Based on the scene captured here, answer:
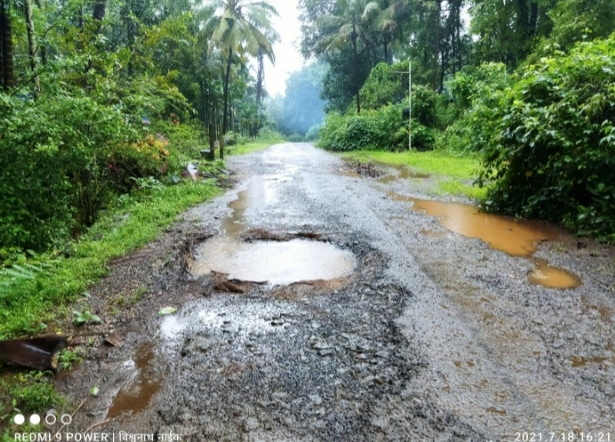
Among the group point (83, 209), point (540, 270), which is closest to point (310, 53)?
point (83, 209)

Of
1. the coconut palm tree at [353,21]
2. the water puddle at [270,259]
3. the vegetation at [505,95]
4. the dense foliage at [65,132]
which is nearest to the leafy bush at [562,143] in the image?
the vegetation at [505,95]

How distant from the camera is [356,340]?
2904mm

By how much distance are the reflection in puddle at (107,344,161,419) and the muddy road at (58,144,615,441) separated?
0.01 metres

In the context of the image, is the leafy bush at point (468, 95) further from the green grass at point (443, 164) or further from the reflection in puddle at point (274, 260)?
the reflection in puddle at point (274, 260)

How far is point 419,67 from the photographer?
2758 cm

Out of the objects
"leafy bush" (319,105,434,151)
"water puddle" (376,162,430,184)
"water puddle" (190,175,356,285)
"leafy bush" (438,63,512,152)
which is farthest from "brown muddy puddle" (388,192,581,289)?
"leafy bush" (319,105,434,151)

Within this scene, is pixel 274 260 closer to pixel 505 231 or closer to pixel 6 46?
pixel 505 231

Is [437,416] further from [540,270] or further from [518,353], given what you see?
[540,270]

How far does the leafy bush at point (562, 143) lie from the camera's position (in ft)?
17.5

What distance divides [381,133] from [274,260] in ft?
55.0

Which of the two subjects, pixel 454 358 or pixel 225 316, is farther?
pixel 225 316

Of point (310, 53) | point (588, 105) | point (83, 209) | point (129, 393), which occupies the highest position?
point (310, 53)

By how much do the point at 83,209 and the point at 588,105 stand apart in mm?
7607

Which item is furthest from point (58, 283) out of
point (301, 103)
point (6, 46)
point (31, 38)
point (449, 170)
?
point (301, 103)
